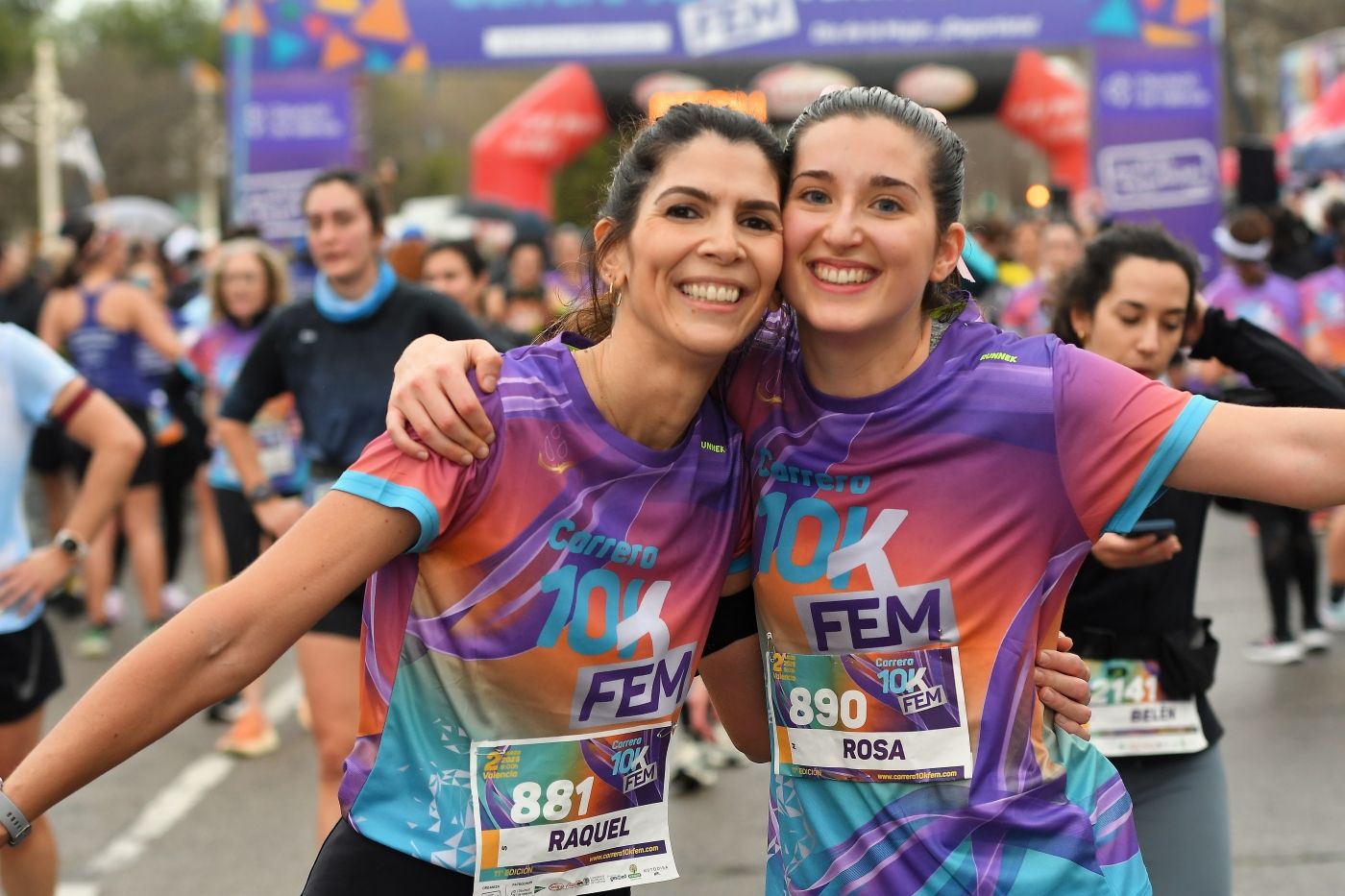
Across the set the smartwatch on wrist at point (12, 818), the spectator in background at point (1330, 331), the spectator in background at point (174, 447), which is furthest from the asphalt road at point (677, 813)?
the smartwatch on wrist at point (12, 818)

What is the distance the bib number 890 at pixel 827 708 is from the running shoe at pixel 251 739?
485cm

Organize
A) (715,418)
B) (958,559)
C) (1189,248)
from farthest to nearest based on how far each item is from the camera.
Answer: (1189,248), (715,418), (958,559)

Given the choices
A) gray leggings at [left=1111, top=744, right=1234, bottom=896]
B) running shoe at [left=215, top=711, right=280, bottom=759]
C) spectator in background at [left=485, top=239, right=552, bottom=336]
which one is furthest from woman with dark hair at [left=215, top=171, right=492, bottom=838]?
spectator in background at [left=485, top=239, right=552, bottom=336]

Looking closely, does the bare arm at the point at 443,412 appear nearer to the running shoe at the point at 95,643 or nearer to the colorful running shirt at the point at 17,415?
the colorful running shirt at the point at 17,415

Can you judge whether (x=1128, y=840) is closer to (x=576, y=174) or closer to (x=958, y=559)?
(x=958, y=559)

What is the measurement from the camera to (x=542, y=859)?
2453 mm

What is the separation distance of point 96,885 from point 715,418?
3542 mm

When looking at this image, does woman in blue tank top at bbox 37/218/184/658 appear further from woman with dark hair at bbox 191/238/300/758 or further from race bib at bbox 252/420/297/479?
race bib at bbox 252/420/297/479

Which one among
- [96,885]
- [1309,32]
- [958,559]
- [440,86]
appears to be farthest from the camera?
[440,86]

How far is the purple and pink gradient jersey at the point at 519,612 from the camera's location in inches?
93.8

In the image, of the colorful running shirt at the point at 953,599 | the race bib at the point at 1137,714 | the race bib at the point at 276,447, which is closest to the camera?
the colorful running shirt at the point at 953,599

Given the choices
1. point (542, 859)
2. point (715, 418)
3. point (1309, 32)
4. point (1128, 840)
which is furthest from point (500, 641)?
point (1309, 32)

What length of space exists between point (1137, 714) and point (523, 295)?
23.9 feet

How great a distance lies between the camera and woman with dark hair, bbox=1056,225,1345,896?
3.20 m
